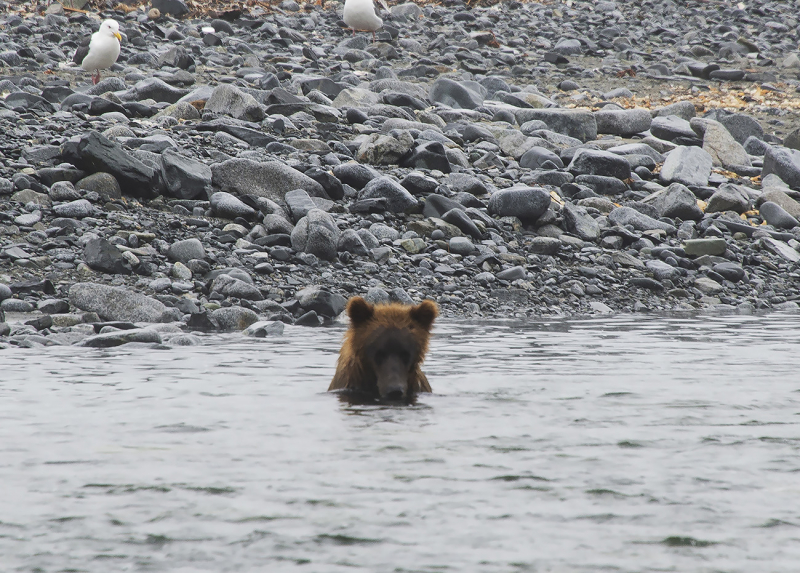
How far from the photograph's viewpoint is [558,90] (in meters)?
25.2

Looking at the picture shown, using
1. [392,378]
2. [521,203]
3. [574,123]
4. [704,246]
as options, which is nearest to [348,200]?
[521,203]

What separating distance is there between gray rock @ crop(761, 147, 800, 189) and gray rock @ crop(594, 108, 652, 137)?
307 cm

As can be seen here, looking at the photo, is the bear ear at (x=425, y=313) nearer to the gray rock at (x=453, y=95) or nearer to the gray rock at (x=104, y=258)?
the gray rock at (x=104, y=258)

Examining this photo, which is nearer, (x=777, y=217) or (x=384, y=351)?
(x=384, y=351)

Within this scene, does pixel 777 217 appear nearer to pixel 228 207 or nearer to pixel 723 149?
pixel 723 149

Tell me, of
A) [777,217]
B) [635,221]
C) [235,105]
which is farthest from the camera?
[235,105]

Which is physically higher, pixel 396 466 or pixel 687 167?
pixel 687 167

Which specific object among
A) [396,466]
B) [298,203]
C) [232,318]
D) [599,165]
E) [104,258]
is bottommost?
[396,466]

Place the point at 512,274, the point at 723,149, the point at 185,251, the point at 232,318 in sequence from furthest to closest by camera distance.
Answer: the point at 723,149 < the point at 512,274 < the point at 185,251 < the point at 232,318

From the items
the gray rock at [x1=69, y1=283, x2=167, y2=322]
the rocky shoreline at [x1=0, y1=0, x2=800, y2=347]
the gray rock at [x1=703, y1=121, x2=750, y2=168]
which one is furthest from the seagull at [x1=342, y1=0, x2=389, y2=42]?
the gray rock at [x1=69, y1=283, x2=167, y2=322]

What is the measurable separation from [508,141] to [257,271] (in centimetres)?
757

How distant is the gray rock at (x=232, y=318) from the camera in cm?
969

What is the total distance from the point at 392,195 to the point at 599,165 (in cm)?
500

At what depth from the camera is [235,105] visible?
16.2 metres
